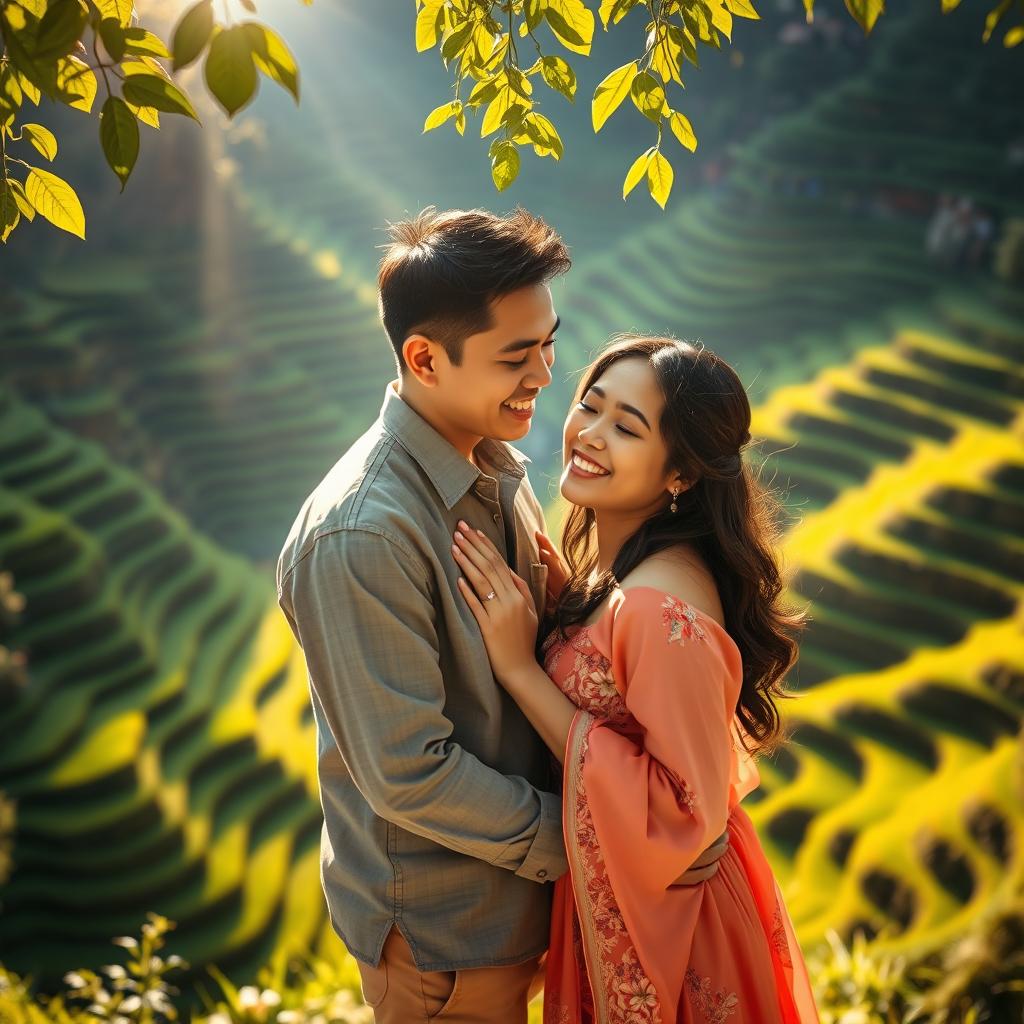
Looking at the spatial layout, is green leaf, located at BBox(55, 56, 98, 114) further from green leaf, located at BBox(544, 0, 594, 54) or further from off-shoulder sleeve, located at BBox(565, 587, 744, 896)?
off-shoulder sleeve, located at BBox(565, 587, 744, 896)

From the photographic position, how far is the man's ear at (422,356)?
70.7 inches

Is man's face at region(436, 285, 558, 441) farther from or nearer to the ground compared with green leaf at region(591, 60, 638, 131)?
nearer to the ground

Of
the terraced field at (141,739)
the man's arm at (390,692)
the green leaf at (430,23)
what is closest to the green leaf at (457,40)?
the green leaf at (430,23)

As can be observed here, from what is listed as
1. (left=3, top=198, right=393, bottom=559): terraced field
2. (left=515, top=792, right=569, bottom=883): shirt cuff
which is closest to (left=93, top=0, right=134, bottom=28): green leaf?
(left=515, top=792, right=569, bottom=883): shirt cuff

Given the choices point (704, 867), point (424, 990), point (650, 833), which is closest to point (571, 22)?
point (650, 833)

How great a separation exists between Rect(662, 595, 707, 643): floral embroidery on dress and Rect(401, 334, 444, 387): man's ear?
0.54m

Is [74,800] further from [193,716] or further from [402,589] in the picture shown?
[402,589]

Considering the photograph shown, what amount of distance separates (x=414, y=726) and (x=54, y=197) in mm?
865

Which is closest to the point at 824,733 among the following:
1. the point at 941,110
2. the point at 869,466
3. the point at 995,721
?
the point at 995,721

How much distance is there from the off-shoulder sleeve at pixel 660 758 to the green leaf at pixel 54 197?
97 cm

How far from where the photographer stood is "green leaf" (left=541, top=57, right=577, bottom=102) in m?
1.77

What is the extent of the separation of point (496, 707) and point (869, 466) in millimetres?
9154

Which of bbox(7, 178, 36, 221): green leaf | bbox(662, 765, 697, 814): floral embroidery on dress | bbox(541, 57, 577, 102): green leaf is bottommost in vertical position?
bbox(662, 765, 697, 814): floral embroidery on dress

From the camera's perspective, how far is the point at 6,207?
1.40 meters
